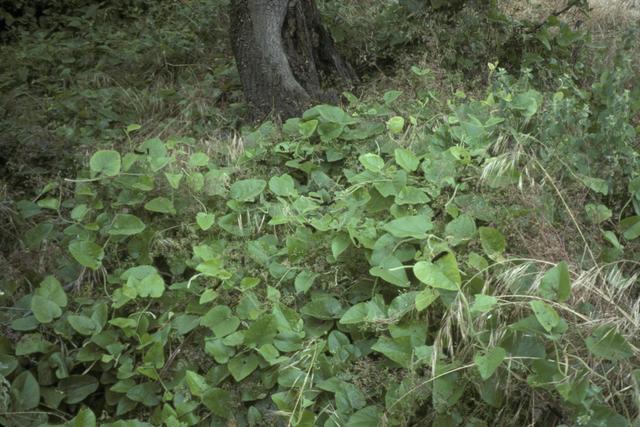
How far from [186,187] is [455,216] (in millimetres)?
1302

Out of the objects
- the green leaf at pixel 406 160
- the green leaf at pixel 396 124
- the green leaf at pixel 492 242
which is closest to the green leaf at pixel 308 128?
the green leaf at pixel 396 124

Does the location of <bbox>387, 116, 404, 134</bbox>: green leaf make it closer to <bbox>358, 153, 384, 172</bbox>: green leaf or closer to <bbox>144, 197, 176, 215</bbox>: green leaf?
<bbox>358, 153, 384, 172</bbox>: green leaf

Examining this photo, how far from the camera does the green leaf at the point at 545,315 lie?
2.44 meters

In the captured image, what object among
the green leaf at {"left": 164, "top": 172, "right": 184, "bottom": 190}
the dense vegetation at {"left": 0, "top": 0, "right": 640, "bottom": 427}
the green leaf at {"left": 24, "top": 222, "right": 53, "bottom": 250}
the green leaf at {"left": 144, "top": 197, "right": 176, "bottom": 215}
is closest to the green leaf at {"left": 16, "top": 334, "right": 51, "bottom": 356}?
the dense vegetation at {"left": 0, "top": 0, "right": 640, "bottom": 427}

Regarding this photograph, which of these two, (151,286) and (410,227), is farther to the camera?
(151,286)

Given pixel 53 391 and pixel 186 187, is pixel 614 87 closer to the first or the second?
pixel 186 187

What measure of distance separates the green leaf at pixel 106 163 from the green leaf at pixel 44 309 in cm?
70

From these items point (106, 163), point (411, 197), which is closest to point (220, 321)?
point (411, 197)

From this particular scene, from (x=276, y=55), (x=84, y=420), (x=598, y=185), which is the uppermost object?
(x=276, y=55)

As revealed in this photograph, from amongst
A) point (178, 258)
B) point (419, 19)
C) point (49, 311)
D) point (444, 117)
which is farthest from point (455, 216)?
point (419, 19)

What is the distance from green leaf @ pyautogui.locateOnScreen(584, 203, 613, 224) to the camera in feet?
10.5

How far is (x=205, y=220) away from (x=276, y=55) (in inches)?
56.5

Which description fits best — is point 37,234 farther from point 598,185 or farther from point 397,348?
point 598,185

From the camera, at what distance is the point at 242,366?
2842 millimetres
